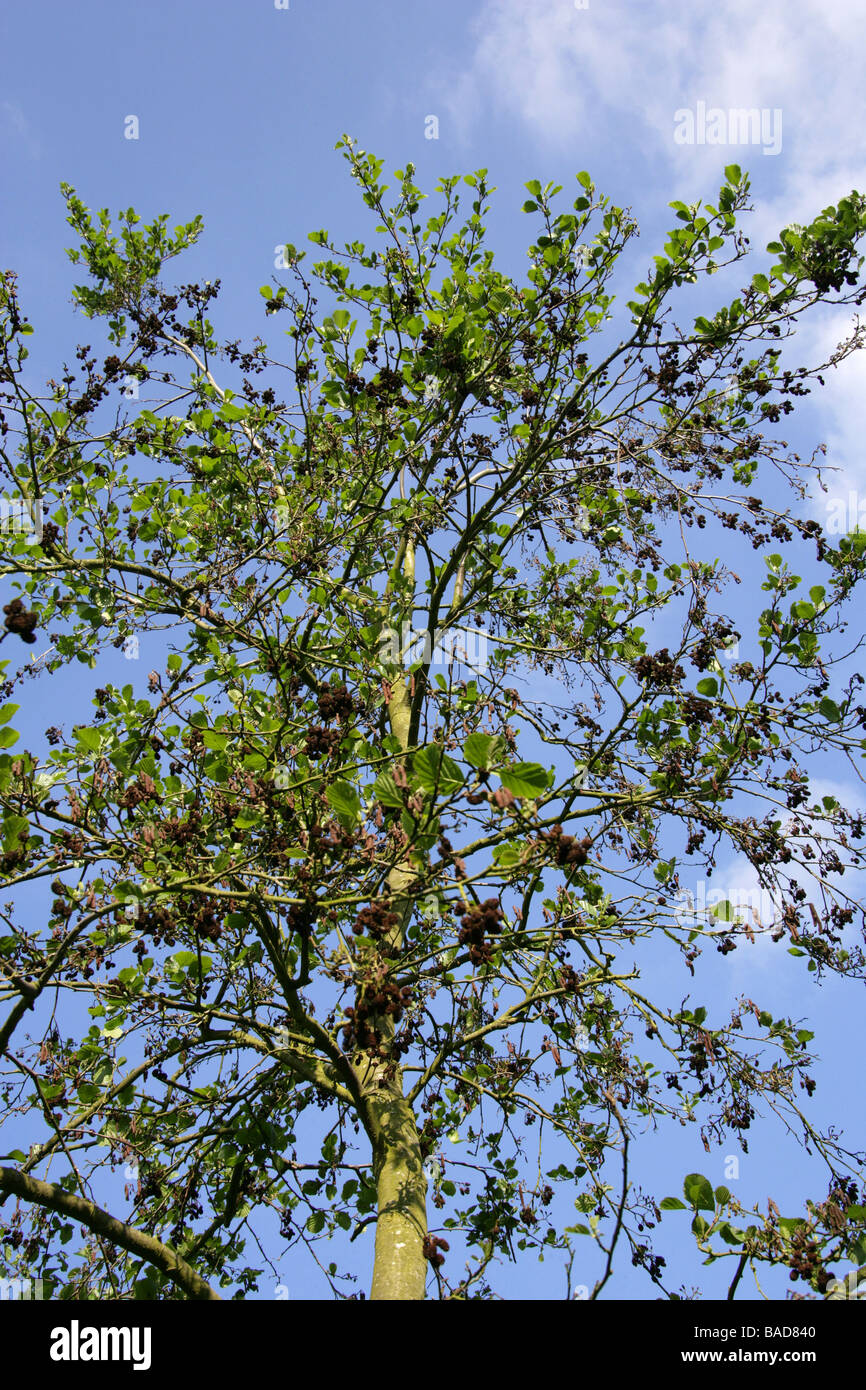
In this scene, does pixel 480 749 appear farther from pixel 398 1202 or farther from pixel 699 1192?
pixel 398 1202

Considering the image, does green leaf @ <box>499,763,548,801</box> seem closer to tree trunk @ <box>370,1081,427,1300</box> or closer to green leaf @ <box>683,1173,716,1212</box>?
Answer: green leaf @ <box>683,1173,716,1212</box>

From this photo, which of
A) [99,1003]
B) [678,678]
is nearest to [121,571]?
[99,1003]

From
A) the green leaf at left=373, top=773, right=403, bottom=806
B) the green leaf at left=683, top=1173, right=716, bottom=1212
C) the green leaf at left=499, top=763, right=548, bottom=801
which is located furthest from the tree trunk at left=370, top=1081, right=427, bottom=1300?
the green leaf at left=499, top=763, right=548, bottom=801

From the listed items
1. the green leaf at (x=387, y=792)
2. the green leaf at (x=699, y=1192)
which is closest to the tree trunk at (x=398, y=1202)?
the green leaf at (x=699, y=1192)

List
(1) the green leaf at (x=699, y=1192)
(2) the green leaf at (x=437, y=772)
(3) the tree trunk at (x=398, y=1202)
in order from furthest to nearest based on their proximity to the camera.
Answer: (3) the tree trunk at (x=398, y=1202) → (1) the green leaf at (x=699, y=1192) → (2) the green leaf at (x=437, y=772)

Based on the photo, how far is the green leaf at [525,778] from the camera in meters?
3.06

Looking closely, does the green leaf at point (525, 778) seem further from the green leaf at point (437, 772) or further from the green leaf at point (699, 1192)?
the green leaf at point (699, 1192)

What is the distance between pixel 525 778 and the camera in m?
A: 3.10

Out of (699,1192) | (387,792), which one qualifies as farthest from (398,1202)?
(387,792)

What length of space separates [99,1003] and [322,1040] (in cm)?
174

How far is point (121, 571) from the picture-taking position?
6500 mm

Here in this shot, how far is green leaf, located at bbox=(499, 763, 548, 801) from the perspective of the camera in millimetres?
3064

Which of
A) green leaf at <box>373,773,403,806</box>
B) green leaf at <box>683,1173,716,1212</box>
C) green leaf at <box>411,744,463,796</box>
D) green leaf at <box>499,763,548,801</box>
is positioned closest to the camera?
green leaf at <box>499,763,548,801</box>
